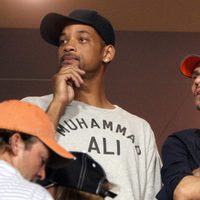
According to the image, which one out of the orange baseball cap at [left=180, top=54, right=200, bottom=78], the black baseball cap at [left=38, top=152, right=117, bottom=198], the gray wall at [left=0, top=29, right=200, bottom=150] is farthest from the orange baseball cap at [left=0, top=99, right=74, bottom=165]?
the gray wall at [left=0, top=29, right=200, bottom=150]

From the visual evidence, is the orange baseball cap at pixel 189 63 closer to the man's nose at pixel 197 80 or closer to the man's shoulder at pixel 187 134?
the man's nose at pixel 197 80

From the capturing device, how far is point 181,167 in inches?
78.5

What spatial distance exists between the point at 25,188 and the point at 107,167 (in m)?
0.77

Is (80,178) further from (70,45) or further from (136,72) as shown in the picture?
(136,72)

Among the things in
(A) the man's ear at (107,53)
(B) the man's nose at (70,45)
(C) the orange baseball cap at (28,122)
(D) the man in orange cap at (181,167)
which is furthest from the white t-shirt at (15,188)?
(A) the man's ear at (107,53)

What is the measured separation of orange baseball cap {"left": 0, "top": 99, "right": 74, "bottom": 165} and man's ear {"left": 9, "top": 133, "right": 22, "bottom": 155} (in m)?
0.01

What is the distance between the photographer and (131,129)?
7.26 ft

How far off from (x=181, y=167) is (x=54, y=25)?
2.45ft

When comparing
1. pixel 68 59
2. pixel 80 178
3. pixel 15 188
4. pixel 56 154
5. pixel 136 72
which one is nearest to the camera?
pixel 15 188

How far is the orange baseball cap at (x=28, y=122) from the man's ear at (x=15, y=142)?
0.05ft

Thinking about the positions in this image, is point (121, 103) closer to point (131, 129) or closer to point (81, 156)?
point (131, 129)

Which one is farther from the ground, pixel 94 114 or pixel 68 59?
pixel 68 59

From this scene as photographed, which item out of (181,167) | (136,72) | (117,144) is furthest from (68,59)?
(136,72)

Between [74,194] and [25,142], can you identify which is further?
[74,194]
